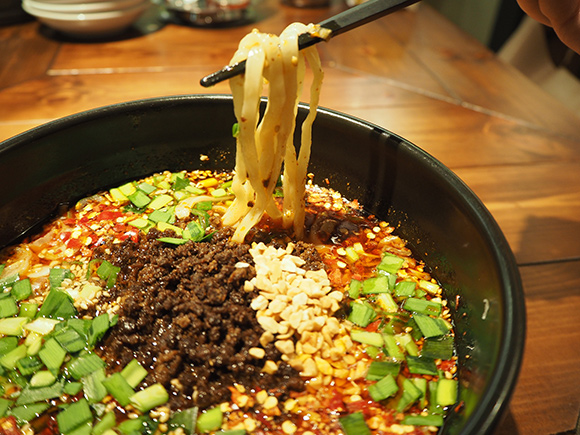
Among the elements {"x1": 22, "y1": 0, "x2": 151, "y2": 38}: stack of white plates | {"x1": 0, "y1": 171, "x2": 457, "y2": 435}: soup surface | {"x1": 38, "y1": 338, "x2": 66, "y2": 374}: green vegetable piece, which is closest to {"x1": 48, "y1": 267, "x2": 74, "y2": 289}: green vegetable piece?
{"x1": 0, "y1": 171, "x2": 457, "y2": 435}: soup surface

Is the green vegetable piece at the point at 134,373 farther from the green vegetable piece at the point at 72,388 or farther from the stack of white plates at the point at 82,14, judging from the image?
the stack of white plates at the point at 82,14

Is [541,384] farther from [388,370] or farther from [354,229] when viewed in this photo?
[354,229]

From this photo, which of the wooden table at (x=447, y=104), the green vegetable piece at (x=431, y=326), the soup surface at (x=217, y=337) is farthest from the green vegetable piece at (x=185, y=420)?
the wooden table at (x=447, y=104)

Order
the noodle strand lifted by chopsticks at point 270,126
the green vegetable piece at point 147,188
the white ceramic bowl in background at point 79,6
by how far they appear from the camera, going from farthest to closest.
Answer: the white ceramic bowl in background at point 79,6 < the green vegetable piece at point 147,188 < the noodle strand lifted by chopsticks at point 270,126

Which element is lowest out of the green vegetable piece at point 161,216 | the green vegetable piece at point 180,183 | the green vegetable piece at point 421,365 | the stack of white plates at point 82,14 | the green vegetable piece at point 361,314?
the green vegetable piece at point 421,365

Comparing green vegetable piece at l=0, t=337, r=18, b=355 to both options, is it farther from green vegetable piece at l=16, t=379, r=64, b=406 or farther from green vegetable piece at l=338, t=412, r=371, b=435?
green vegetable piece at l=338, t=412, r=371, b=435

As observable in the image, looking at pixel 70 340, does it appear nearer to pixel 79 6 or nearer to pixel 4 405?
pixel 4 405

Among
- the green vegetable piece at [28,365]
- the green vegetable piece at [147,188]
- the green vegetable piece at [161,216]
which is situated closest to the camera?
the green vegetable piece at [28,365]

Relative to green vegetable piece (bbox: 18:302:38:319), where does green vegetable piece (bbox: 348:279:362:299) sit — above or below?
above
